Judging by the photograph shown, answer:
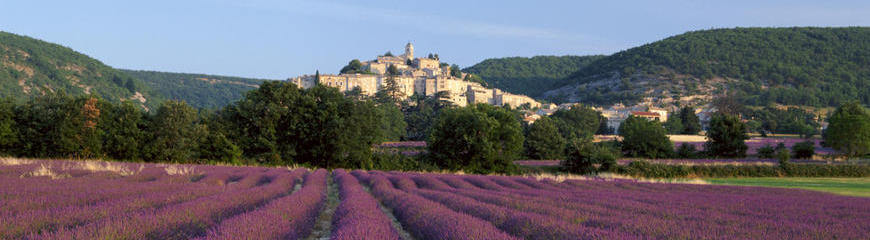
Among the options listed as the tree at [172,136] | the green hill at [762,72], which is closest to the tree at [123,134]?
the tree at [172,136]

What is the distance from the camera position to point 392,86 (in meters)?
136

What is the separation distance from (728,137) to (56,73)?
145096 millimetres

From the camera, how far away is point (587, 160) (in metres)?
36.5

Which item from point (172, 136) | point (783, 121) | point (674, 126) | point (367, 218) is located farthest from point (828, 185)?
point (783, 121)

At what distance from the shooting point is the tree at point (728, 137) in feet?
155

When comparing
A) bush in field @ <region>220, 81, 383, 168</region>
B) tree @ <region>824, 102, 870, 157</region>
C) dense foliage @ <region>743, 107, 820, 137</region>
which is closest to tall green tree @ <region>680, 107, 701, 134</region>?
dense foliage @ <region>743, 107, 820, 137</region>

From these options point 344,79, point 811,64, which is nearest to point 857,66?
point 811,64

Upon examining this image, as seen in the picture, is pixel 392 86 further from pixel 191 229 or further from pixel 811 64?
pixel 811 64

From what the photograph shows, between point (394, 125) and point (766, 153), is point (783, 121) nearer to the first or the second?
point (766, 153)

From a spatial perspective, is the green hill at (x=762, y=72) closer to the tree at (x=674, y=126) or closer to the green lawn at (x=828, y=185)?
the tree at (x=674, y=126)

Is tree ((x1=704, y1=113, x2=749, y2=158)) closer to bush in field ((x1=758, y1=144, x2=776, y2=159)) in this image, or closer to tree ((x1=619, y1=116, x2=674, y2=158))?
bush in field ((x1=758, y1=144, x2=776, y2=159))

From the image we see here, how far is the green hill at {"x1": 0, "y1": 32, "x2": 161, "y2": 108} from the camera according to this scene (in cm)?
11400

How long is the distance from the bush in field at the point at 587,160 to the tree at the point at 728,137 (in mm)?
17771

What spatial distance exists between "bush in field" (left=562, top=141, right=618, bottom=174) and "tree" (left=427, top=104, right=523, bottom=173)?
3.96 m
